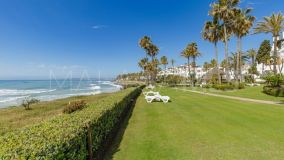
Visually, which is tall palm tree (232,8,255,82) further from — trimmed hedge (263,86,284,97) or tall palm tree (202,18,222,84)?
trimmed hedge (263,86,284,97)

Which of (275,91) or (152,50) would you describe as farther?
(152,50)

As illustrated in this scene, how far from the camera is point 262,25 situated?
2222 cm

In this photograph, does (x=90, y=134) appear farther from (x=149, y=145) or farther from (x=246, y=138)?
(x=246, y=138)

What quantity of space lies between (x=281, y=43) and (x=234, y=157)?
55.4 meters

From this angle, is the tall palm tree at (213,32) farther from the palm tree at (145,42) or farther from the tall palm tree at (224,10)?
the palm tree at (145,42)

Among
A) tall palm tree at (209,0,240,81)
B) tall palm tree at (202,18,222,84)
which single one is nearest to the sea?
tall palm tree at (202,18,222,84)

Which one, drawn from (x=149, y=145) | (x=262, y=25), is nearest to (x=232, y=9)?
(x=262, y=25)

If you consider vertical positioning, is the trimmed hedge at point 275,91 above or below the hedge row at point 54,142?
below

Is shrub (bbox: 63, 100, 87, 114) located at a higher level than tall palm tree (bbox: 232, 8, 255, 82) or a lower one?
lower

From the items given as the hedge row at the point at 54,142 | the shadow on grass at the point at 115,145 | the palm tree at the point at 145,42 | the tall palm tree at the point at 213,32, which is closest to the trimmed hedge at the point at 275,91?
the tall palm tree at the point at 213,32

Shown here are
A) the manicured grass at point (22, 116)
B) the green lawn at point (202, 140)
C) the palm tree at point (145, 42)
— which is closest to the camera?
the green lawn at point (202, 140)

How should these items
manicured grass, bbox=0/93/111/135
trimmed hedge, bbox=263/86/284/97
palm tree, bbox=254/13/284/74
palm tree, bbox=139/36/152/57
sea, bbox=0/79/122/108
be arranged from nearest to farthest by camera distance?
manicured grass, bbox=0/93/111/135 < trimmed hedge, bbox=263/86/284/97 < palm tree, bbox=254/13/284/74 < sea, bbox=0/79/122/108 < palm tree, bbox=139/36/152/57

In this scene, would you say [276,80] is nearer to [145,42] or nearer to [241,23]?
[241,23]

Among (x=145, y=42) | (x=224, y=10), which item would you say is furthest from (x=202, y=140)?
(x=145, y=42)
